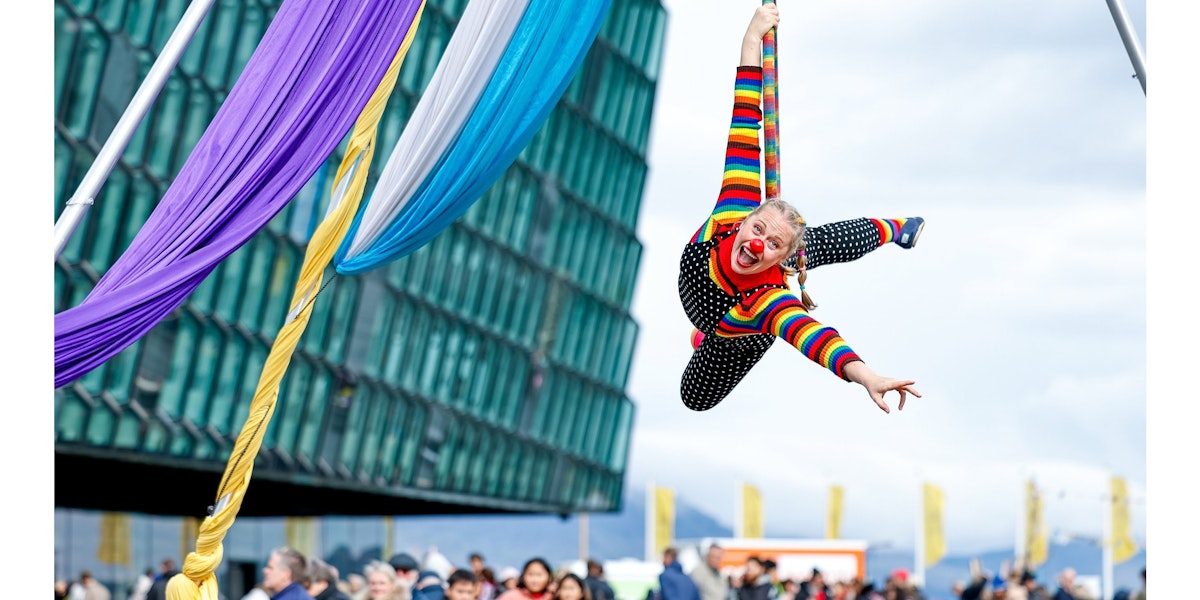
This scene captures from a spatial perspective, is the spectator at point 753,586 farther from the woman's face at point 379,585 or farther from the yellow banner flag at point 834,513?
the yellow banner flag at point 834,513

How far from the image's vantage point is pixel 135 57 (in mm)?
22172

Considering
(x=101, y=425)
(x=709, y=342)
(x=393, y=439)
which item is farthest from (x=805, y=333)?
(x=393, y=439)

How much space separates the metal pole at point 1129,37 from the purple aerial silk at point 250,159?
299 centimetres

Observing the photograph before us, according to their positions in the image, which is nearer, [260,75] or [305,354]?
[260,75]

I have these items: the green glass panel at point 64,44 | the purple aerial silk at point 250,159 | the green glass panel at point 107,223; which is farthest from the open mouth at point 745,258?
the green glass panel at point 107,223

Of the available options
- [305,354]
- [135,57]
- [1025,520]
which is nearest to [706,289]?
[135,57]

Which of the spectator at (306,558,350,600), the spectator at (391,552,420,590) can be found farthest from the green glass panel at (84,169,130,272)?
the spectator at (306,558,350,600)

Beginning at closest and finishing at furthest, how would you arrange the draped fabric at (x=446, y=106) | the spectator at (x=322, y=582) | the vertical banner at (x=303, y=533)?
the draped fabric at (x=446, y=106) → the spectator at (x=322, y=582) → the vertical banner at (x=303, y=533)

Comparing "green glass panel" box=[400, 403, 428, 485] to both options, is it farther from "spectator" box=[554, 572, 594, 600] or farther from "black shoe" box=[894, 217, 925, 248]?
"black shoe" box=[894, 217, 925, 248]

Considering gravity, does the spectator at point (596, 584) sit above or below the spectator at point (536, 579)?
below

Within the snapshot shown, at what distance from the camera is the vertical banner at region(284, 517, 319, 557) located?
40.8m

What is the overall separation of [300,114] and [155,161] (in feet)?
58.4

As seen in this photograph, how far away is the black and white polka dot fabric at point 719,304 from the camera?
18.9 feet
